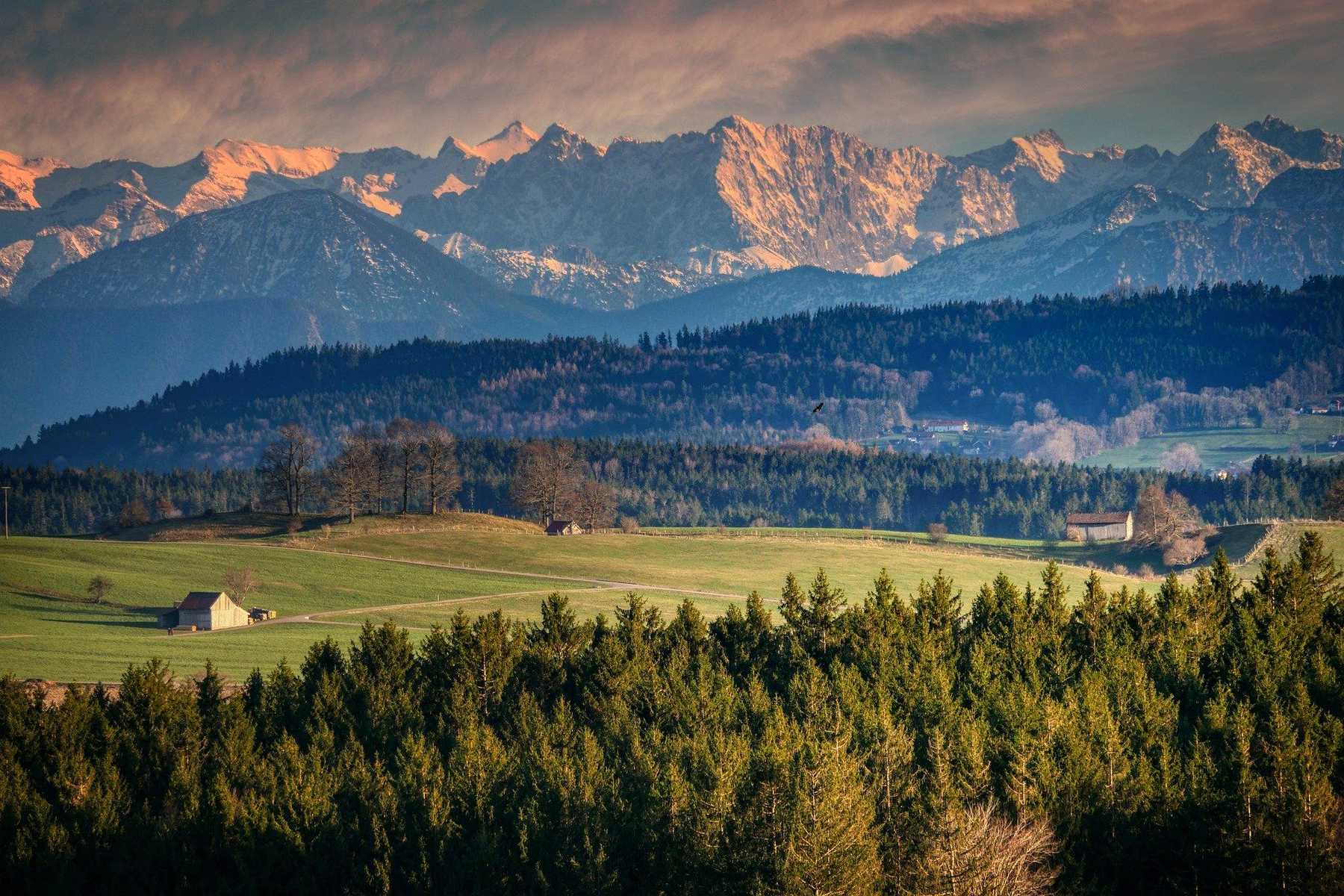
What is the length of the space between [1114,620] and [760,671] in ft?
83.3

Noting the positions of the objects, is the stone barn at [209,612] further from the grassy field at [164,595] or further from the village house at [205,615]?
the grassy field at [164,595]

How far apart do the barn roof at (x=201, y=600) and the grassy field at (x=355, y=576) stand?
343 centimetres

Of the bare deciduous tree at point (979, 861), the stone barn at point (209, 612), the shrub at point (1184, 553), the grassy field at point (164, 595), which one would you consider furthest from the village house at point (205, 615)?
the shrub at point (1184, 553)

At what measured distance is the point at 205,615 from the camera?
14225 centimetres

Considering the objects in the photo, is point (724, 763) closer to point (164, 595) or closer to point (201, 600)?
point (201, 600)

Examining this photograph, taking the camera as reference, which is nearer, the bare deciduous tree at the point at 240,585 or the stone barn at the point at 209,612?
the stone barn at the point at 209,612

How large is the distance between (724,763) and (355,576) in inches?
3911

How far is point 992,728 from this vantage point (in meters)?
85.3

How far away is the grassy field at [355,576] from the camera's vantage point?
131m

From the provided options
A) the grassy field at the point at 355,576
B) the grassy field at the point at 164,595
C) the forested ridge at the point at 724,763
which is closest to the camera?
the forested ridge at the point at 724,763

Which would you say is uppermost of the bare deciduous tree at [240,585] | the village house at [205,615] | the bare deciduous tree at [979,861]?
the bare deciduous tree at [240,585]

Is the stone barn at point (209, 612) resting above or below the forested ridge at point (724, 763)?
above

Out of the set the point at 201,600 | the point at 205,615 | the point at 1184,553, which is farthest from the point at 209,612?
the point at 1184,553

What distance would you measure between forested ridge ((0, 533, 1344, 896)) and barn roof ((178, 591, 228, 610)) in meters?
39.2
